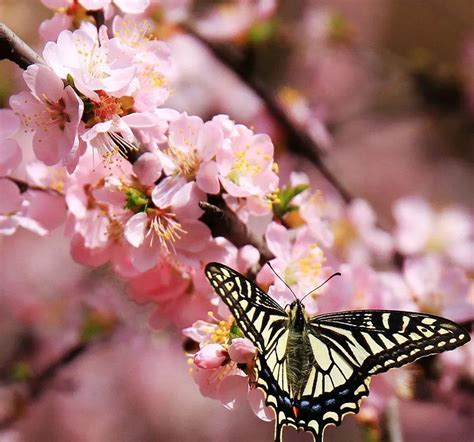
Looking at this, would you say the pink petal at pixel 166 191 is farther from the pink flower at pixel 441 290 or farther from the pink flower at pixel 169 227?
the pink flower at pixel 441 290

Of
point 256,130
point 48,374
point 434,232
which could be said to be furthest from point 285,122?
point 48,374

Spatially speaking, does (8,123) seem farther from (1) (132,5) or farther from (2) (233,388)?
(2) (233,388)

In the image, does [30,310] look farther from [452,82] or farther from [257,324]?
[452,82]

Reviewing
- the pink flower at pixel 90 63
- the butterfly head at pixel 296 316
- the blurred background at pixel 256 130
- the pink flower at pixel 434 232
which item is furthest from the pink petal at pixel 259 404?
the pink flower at pixel 434 232

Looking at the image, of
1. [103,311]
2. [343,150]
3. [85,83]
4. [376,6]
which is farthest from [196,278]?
[376,6]

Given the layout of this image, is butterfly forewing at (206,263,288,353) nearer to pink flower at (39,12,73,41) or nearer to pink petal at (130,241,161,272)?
pink petal at (130,241,161,272)

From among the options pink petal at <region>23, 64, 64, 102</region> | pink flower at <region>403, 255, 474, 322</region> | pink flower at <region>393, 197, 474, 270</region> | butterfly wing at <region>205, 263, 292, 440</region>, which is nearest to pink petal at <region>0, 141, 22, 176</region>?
pink petal at <region>23, 64, 64, 102</region>
